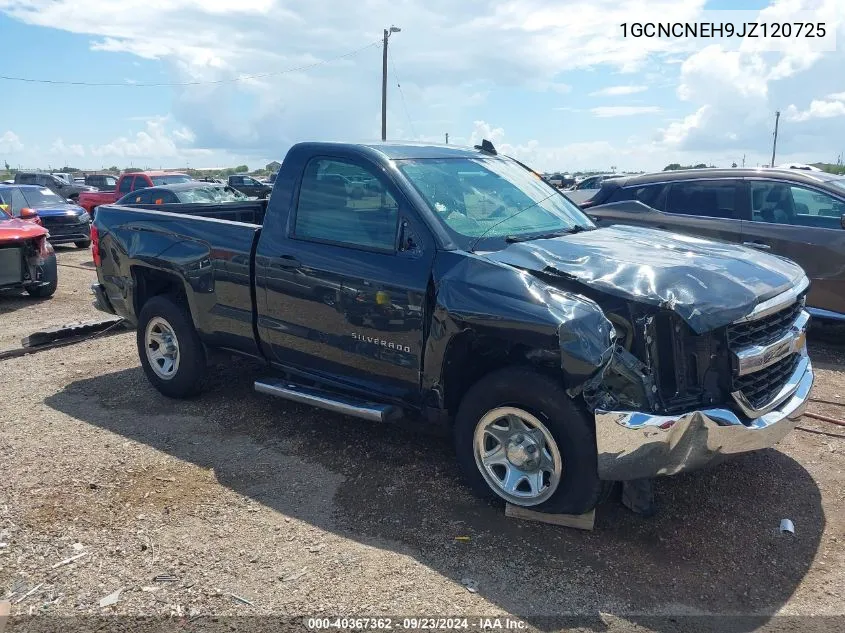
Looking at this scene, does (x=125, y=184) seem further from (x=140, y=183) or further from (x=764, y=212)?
(x=764, y=212)

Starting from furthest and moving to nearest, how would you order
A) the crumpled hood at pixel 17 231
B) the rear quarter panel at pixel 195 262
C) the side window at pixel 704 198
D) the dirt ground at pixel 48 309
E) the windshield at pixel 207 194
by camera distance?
the windshield at pixel 207 194 → the crumpled hood at pixel 17 231 → the dirt ground at pixel 48 309 → the side window at pixel 704 198 → the rear quarter panel at pixel 195 262

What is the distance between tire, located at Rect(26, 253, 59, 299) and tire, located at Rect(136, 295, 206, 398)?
5401mm

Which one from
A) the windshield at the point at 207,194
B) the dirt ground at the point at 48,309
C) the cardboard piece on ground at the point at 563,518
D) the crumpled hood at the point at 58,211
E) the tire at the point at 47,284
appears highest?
the windshield at the point at 207,194

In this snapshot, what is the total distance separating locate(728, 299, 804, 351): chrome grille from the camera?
11.9 feet

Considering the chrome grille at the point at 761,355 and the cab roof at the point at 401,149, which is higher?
the cab roof at the point at 401,149

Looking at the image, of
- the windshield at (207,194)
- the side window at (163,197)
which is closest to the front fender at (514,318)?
the windshield at (207,194)

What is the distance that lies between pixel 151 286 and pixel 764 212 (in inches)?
236

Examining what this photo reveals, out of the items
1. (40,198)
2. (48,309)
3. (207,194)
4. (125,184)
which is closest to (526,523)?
(48,309)

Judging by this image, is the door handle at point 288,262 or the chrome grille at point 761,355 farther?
the door handle at point 288,262

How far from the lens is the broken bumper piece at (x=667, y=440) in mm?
3408

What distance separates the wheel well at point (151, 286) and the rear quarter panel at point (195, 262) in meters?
0.01

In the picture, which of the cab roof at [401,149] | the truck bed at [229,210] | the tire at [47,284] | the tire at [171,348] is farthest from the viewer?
the tire at [47,284]

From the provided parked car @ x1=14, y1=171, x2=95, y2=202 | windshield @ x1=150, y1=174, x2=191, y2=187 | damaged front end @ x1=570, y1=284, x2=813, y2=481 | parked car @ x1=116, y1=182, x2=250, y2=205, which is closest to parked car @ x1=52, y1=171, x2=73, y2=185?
parked car @ x1=14, y1=171, x2=95, y2=202

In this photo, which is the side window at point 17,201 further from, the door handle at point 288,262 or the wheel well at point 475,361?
the wheel well at point 475,361
